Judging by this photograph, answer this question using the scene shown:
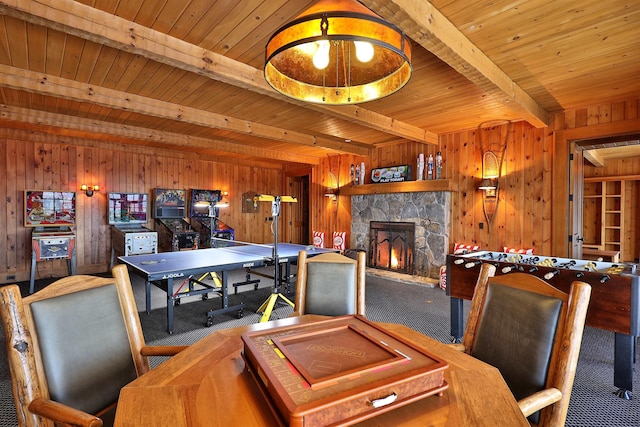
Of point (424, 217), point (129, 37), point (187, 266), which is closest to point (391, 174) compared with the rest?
point (424, 217)

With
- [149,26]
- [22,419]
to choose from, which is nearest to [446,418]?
Result: [22,419]

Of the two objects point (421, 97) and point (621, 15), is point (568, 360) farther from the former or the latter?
point (421, 97)

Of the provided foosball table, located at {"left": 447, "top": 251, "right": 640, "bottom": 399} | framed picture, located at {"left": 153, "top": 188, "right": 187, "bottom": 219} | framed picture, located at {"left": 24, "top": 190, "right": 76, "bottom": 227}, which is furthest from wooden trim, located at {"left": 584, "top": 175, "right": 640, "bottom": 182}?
framed picture, located at {"left": 24, "top": 190, "right": 76, "bottom": 227}

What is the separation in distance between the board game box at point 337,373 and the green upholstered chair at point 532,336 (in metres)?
0.30

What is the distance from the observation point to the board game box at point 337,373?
2.49ft

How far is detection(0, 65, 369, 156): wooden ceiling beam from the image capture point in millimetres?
3043

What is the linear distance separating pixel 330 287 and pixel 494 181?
4066 millimetres

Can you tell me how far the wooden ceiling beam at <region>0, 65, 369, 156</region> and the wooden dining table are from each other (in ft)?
11.5

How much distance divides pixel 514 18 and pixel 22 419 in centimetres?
337

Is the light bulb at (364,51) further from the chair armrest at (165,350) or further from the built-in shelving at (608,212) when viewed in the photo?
the built-in shelving at (608,212)

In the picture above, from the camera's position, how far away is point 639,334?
214cm

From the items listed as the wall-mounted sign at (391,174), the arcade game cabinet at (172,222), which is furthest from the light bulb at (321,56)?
the arcade game cabinet at (172,222)

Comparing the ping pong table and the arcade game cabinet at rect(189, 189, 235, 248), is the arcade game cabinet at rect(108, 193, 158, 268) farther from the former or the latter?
the ping pong table

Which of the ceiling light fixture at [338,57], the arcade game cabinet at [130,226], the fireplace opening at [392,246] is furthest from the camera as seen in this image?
the fireplace opening at [392,246]
